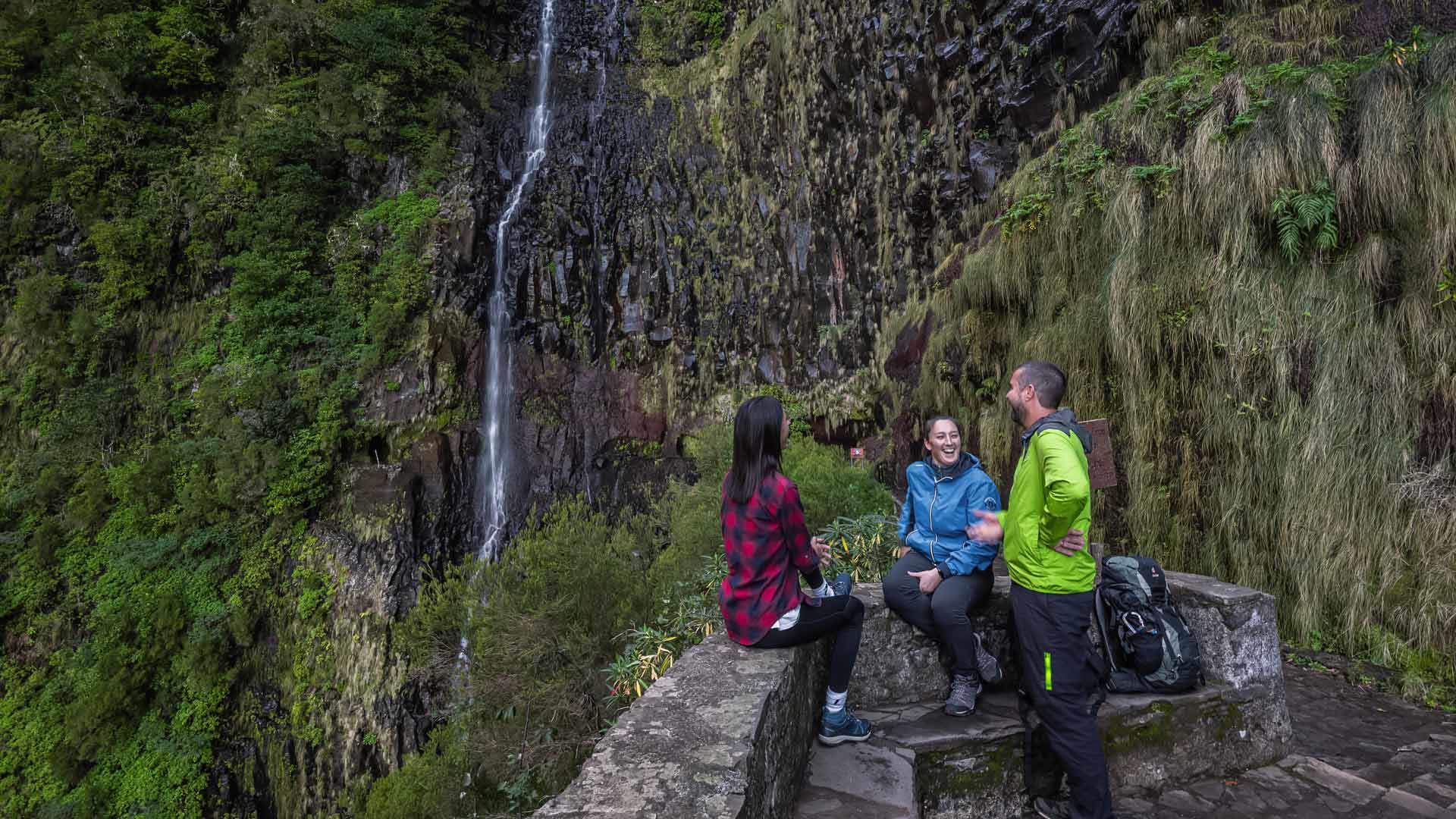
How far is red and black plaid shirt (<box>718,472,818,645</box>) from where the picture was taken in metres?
2.63

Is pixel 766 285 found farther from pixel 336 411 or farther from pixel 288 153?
pixel 288 153

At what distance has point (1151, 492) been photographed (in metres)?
5.39

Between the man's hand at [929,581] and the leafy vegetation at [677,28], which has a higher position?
the leafy vegetation at [677,28]

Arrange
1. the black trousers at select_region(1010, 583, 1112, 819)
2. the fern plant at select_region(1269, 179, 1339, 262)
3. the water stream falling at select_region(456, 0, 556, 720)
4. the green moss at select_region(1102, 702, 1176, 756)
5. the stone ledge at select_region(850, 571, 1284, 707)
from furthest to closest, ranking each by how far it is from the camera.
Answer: the water stream falling at select_region(456, 0, 556, 720), the fern plant at select_region(1269, 179, 1339, 262), the stone ledge at select_region(850, 571, 1284, 707), the green moss at select_region(1102, 702, 1176, 756), the black trousers at select_region(1010, 583, 1112, 819)

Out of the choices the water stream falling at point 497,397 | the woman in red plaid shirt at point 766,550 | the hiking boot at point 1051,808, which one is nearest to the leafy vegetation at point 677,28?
the water stream falling at point 497,397

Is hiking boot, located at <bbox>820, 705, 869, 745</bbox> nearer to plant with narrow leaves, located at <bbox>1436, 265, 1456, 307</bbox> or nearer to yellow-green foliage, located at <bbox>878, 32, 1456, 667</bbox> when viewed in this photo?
yellow-green foliage, located at <bbox>878, 32, 1456, 667</bbox>

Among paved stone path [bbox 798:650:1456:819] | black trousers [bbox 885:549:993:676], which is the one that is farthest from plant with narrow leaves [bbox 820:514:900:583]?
paved stone path [bbox 798:650:1456:819]

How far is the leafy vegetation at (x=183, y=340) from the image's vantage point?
1111cm

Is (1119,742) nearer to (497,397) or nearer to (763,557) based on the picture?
(763,557)

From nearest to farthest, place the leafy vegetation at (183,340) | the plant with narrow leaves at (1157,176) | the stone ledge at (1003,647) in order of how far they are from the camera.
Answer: the stone ledge at (1003,647)
the plant with narrow leaves at (1157,176)
the leafy vegetation at (183,340)

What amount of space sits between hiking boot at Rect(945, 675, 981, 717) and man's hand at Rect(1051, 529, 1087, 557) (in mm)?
853

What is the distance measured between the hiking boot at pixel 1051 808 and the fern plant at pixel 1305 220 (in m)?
4.73

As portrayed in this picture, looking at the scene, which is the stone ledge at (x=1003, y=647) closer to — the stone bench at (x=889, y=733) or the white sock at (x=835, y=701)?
the stone bench at (x=889, y=733)

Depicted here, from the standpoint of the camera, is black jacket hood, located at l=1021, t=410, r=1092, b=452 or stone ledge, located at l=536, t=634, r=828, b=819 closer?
stone ledge, located at l=536, t=634, r=828, b=819
